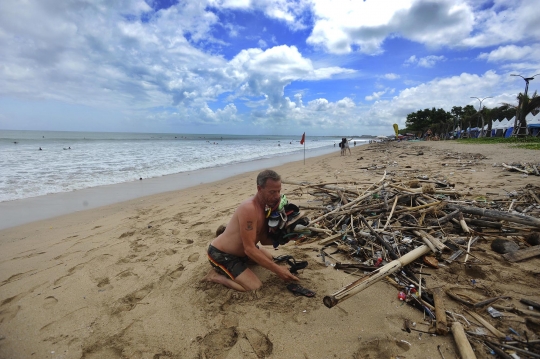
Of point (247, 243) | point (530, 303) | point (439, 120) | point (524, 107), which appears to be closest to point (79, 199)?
point (247, 243)

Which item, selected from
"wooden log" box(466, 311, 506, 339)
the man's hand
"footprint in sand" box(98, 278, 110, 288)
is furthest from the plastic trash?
"footprint in sand" box(98, 278, 110, 288)

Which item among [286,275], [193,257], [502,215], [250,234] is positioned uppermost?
[250,234]

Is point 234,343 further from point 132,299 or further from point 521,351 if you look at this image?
point 521,351

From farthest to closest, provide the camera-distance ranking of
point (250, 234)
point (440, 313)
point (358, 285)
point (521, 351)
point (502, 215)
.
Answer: point (502, 215) < point (250, 234) < point (440, 313) < point (358, 285) < point (521, 351)

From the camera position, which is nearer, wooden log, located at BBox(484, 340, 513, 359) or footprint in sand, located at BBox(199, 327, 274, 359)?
wooden log, located at BBox(484, 340, 513, 359)

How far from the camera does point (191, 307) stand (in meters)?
3.04

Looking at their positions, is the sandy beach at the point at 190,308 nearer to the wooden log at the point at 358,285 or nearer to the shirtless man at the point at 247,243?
the shirtless man at the point at 247,243

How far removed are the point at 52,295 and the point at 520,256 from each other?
6.03 meters

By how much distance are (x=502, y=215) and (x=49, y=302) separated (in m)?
6.40

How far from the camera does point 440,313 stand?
250 cm

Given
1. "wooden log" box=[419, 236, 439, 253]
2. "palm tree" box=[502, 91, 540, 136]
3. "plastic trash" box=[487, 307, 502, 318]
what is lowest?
"plastic trash" box=[487, 307, 502, 318]

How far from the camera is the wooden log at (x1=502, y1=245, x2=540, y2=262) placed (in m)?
3.36

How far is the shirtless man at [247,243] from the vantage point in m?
2.95

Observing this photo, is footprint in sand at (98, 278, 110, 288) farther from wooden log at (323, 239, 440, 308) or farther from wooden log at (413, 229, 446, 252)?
wooden log at (413, 229, 446, 252)
